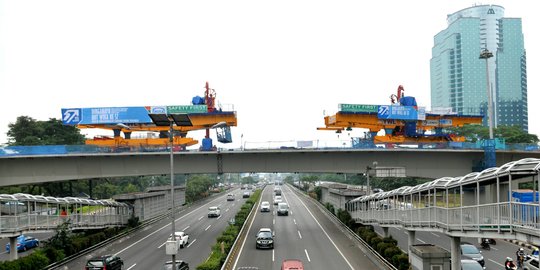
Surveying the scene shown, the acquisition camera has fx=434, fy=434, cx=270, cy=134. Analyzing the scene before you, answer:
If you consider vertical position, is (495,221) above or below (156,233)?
above

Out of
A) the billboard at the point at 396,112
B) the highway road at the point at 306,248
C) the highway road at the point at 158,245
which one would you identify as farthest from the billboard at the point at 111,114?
the billboard at the point at 396,112

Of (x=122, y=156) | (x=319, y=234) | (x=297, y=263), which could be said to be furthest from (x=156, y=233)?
(x=297, y=263)

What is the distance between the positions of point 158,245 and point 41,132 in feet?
198

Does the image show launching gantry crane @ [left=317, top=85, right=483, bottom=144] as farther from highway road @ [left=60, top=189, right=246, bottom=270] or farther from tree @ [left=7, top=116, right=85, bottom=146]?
tree @ [left=7, top=116, right=85, bottom=146]

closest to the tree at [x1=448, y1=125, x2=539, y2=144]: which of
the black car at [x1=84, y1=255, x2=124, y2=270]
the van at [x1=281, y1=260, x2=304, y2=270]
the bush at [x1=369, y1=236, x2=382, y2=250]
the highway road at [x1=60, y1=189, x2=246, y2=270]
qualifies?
the highway road at [x1=60, y1=189, x2=246, y2=270]

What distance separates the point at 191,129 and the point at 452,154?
29.0m

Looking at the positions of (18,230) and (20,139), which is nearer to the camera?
(18,230)

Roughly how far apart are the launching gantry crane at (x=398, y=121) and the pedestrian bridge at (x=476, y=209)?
595 inches

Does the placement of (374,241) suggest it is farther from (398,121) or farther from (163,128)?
(163,128)

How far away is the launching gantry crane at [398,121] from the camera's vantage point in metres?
49.2

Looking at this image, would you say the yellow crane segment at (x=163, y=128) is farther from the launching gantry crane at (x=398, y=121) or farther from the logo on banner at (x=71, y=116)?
the launching gantry crane at (x=398, y=121)

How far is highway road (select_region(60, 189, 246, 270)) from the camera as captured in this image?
32719mm

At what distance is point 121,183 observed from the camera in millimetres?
111438

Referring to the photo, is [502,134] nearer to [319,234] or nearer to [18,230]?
[319,234]
